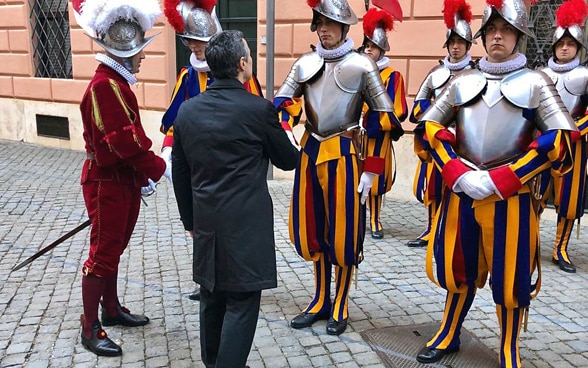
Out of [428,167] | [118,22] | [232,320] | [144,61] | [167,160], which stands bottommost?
[232,320]

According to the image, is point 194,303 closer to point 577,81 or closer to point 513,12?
point 513,12

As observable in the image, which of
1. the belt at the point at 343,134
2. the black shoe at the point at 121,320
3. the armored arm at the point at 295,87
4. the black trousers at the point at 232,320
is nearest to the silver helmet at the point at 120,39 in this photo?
the armored arm at the point at 295,87

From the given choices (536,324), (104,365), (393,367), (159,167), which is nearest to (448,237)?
(393,367)

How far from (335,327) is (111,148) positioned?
1810 mm

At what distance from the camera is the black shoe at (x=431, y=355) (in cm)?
328

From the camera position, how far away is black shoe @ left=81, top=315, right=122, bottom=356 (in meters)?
3.31

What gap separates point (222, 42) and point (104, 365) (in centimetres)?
198

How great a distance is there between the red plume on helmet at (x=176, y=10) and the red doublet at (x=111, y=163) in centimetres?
88

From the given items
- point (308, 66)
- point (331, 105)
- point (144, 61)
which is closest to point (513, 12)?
point (331, 105)

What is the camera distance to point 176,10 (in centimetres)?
395

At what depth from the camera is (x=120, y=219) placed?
10.7 feet

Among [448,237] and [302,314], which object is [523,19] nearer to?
[448,237]

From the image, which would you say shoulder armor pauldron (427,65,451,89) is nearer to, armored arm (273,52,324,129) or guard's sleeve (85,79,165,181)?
armored arm (273,52,324,129)

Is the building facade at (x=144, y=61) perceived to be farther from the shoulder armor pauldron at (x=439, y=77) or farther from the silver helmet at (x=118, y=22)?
the silver helmet at (x=118, y=22)
